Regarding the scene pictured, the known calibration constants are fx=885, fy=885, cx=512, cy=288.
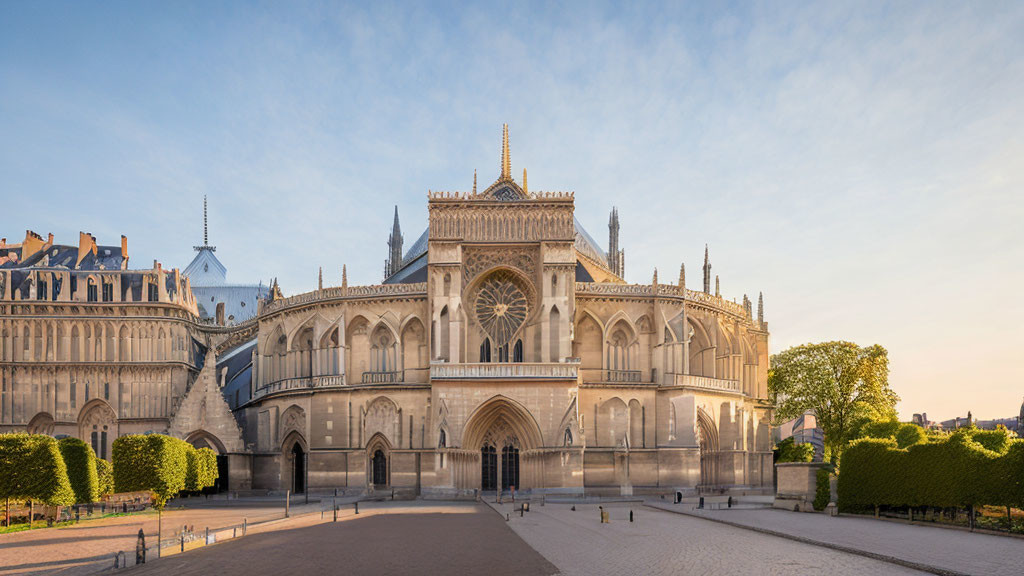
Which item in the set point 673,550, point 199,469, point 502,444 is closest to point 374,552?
point 673,550

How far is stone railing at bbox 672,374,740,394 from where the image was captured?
195 ft

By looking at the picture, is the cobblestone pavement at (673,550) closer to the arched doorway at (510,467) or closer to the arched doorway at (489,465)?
the arched doorway at (510,467)

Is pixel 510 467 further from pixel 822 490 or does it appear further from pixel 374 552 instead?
pixel 374 552

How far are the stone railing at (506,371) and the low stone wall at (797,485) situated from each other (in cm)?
1414

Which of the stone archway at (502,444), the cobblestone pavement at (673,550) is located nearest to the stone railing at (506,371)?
the stone archway at (502,444)

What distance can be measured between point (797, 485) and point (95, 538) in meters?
31.9

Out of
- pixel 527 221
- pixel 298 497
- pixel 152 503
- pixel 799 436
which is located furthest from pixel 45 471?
pixel 799 436

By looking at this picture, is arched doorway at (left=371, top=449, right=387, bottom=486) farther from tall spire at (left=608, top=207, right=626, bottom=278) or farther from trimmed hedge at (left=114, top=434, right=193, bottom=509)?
tall spire at (left=608, top=207, right=626, bottom=278)

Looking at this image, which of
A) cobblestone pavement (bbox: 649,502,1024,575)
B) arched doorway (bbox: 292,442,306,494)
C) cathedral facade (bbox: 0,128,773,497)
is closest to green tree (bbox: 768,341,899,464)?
cathedral facade (bbox: 0,128,773,497)

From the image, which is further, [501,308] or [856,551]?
[501,308]

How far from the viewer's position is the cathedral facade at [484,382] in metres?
54.5

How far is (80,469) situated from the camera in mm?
41906

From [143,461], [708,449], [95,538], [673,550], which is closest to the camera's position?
[673,550]

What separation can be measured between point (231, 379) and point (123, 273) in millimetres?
12877
